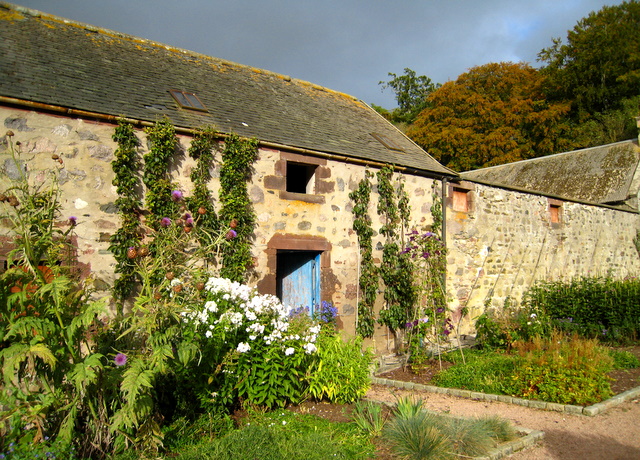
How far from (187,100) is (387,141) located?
4740 mm

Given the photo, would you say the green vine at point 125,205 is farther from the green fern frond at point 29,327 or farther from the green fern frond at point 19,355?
the green fern frond at point 19,355

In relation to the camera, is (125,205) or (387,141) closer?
(125,205)

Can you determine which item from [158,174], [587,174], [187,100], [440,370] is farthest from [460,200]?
[587,174]

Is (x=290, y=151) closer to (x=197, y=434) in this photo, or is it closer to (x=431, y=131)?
(x=197, y=434)

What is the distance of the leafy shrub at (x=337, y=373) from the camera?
558 cm

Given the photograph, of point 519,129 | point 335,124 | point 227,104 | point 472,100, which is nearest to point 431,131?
point 472,100

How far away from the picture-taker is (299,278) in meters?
8.77

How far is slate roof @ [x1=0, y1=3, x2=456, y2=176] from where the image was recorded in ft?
22.1

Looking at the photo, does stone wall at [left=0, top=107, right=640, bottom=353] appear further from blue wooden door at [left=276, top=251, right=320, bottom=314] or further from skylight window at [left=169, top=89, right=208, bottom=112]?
skylight window at [left=169, top=89, right=208, bottom=112]

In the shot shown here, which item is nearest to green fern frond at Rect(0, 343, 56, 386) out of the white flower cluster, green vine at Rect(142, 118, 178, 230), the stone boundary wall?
the white flower cluster

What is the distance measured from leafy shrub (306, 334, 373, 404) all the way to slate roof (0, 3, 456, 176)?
3813mm

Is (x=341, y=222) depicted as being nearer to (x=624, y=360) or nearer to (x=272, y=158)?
(x=272, y=158)

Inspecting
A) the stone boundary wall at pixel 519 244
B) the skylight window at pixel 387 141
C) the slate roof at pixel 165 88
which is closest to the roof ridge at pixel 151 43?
the slate roof at pixel 165 88

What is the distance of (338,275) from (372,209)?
5.03 feet
